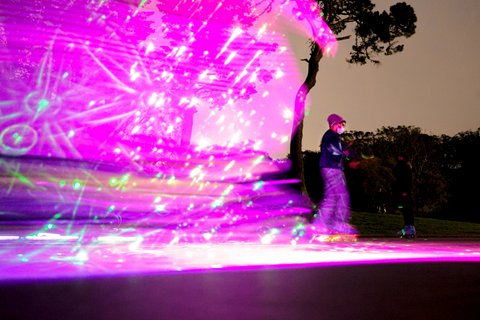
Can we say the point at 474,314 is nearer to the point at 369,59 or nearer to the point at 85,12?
the point at 85,12

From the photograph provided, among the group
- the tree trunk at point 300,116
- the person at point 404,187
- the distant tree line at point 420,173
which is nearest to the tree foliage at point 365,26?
the tree trunk at point 300,116

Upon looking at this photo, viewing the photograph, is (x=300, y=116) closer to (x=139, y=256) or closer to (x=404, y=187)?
(x=404, y=187)

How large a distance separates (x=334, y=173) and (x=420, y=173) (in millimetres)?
58297

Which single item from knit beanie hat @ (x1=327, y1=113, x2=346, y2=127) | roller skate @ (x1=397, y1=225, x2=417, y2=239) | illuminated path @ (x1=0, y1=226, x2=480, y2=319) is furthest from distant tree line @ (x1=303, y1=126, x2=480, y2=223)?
illuminated path @ (x1=0, y1=226, x2=480, y2=319)

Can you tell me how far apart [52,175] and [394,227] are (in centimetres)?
1270

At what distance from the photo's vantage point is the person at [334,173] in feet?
34.8

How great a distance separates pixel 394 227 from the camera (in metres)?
19.8

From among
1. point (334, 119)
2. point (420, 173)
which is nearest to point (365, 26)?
point (334, 119)

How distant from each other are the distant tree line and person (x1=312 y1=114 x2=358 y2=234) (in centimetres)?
4279

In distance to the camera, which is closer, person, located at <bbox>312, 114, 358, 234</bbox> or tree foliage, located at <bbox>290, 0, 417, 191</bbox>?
person, located at <bbox>312, 114, 358, 234</bbox>

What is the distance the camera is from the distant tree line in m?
63.7

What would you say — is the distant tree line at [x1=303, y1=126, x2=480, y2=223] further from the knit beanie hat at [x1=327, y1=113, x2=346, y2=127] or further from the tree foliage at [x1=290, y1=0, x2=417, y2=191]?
the knit beanie hat at [x1=327, y1=113, x2=346, y2=127]

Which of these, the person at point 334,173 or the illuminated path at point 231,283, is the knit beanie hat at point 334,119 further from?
the illuminated path at point 231,283

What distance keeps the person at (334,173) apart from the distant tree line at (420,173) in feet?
140
